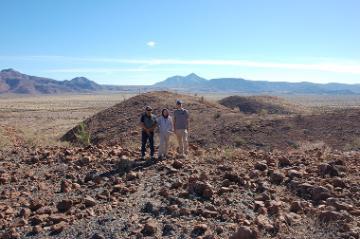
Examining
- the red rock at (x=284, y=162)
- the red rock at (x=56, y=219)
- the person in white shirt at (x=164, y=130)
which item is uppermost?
the person in white shirt at (x=164, y=130)

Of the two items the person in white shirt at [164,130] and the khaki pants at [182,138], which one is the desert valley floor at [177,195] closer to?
the khaki pants at [182,138]

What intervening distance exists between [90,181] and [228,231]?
3.46 meters

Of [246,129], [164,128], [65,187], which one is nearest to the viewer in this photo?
[65,187]

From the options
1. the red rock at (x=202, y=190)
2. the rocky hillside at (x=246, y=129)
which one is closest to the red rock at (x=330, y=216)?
the red rock at (x=202, y=190)

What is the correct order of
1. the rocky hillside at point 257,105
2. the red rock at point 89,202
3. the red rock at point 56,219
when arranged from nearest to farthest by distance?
the red rock at point 56,219 < the red rock at point 89,202 < the rocky hillside at point 257,105

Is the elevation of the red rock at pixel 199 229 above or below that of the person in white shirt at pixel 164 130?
below

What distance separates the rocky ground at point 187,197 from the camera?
6.63 m

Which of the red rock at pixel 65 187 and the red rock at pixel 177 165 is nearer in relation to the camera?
the red rock at pixel 65 187

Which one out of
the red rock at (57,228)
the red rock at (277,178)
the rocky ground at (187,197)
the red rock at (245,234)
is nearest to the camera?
the red rock at (245,234)

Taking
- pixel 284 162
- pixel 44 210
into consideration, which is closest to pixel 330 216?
pixel 284 162

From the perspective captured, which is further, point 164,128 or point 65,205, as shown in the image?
point 164,128

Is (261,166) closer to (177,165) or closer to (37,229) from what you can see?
(177,165)

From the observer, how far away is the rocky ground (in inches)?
261

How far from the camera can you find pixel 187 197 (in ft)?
25.2
